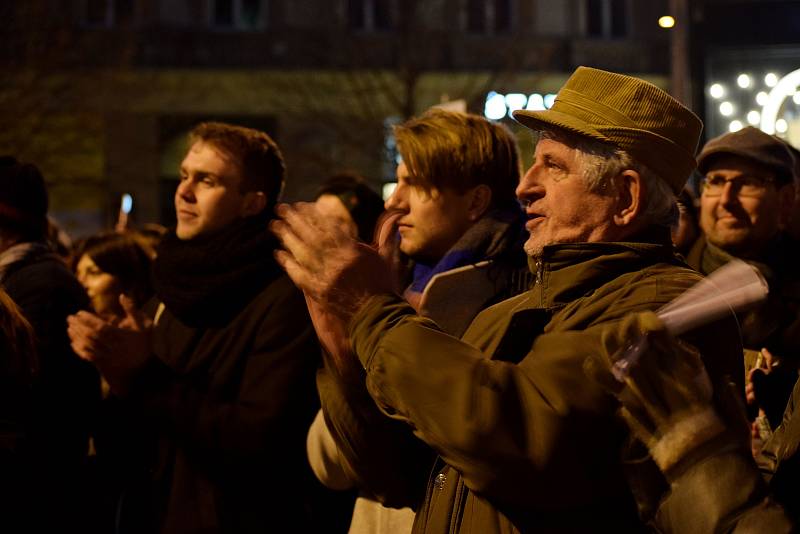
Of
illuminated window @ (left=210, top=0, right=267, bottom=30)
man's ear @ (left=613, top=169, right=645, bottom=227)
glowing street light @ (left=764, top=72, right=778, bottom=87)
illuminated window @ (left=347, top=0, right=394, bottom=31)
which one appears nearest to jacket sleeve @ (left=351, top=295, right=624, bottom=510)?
man's ear @ (left=613, top=169, right=645, bottom=227)

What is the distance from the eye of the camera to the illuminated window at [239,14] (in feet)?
86.0

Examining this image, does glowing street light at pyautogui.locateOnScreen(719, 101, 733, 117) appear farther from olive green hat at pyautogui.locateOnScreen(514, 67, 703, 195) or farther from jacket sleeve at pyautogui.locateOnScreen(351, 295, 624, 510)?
jacket sleeve at pyautogui.locateOnScreen(351, 295, 624, 510)

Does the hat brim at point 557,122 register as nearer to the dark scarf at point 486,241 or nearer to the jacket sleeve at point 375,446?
the jacket sleeve at point 375,446

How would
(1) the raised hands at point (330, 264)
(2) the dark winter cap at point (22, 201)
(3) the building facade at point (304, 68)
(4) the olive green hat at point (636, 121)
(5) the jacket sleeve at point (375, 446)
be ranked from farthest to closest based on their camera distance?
(3) the building facade at point (304, 68) < (2) the dark winter cap at point (22, 201) < (5) the jacket sleeve at point (375, 446) < (4) the olive green hat at point (636, 121) < (1) the raised hands at point (330, 264)

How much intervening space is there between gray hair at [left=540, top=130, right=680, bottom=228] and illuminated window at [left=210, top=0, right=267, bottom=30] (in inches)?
957

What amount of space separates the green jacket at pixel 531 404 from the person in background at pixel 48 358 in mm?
2087

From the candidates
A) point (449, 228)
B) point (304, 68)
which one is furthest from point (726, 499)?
A: point (304, 68)

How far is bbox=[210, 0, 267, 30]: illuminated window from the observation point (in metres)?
26.2

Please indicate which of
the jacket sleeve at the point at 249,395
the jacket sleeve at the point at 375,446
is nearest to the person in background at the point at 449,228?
the jacket sleeve at the point at 249,395

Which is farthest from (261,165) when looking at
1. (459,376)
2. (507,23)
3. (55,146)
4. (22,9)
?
(507,23)

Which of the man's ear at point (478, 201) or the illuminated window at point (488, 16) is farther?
the illuminated window at point (488, 16)

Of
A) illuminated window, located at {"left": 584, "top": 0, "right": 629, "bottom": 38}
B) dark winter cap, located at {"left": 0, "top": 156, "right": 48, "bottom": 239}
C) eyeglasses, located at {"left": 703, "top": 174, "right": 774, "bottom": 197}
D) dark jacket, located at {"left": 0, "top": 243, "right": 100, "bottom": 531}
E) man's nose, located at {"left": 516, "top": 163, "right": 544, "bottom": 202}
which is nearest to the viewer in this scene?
man's nose, located at {"left": 516, "top": 163, "right": 544, "bottom": 202}

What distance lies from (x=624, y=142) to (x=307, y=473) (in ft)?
6.74

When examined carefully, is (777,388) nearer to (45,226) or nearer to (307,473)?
(307,473)
